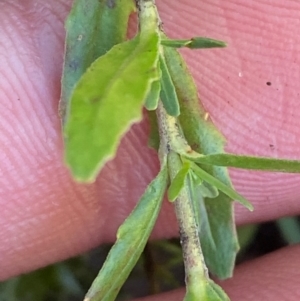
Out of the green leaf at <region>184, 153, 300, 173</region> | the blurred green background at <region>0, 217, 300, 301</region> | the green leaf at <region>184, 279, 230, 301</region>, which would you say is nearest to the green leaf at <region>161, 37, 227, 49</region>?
the green leaf at <region>184, 153, 300, 173</region>

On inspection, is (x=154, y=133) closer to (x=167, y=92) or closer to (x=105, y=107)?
(x=167, y=92)

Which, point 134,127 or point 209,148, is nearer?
point 209,148

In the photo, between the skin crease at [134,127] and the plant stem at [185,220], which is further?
the skin crease at [134,127]

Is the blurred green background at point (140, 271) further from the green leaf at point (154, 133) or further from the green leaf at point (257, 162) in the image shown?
the green leaf at point (257, 162)

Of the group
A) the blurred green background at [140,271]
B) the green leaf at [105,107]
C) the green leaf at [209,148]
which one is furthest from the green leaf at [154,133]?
the blurred green background at [140,271]

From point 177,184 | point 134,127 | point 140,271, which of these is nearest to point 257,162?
point 177,184

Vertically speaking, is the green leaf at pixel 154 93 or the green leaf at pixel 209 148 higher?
the green leaf at pixel 154 93
